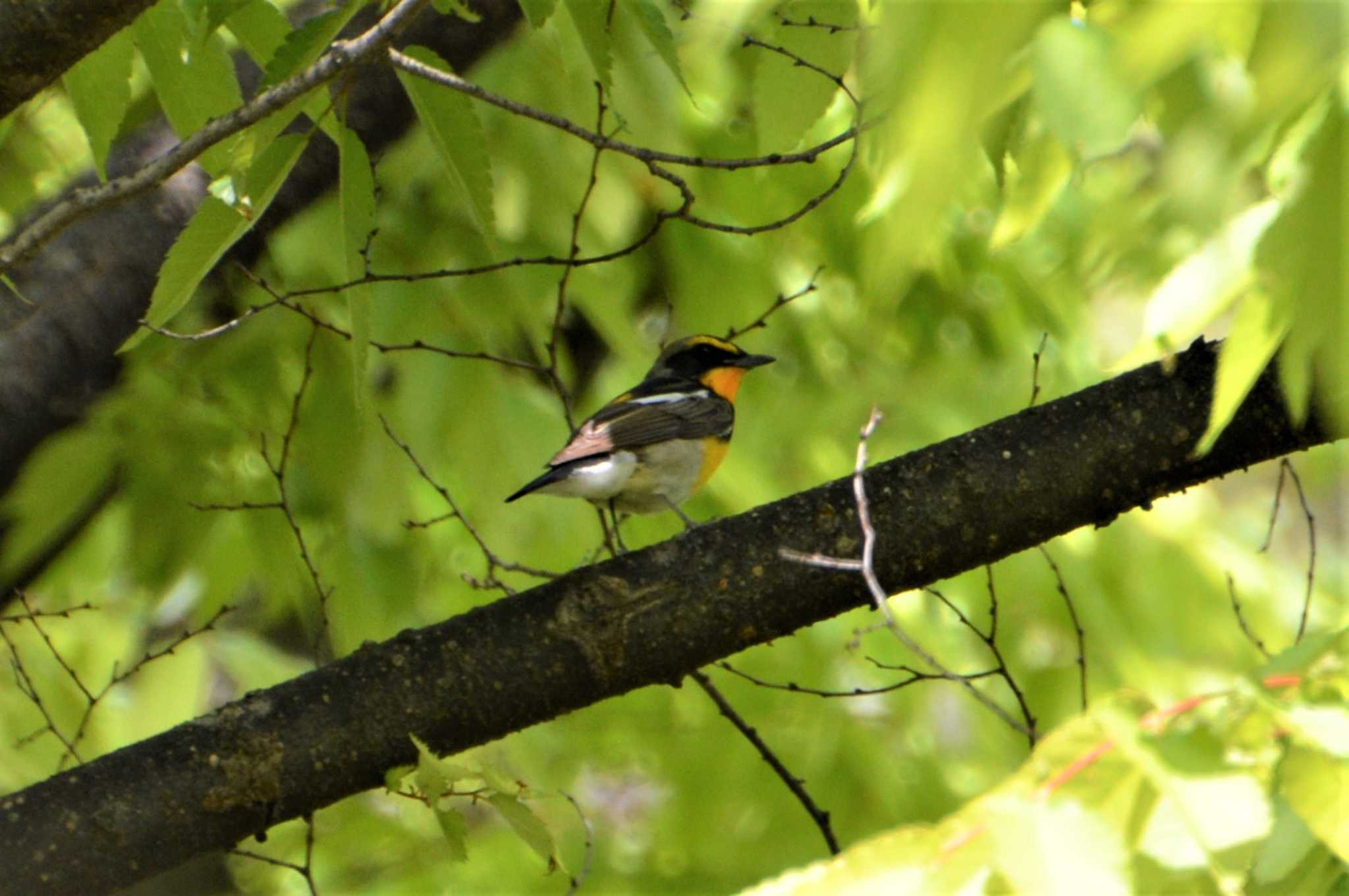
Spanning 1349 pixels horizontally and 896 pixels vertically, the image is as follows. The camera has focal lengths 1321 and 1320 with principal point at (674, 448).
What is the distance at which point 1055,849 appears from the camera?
1.56 m

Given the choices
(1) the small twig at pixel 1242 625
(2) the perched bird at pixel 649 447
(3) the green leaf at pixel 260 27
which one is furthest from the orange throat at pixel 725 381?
(3) the green leaf at pixel 260 27

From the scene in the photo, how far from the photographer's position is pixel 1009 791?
165cm

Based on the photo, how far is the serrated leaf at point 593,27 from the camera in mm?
2451

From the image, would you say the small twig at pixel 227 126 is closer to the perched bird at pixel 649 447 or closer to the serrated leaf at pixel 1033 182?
the serrated leaf at pixel 1033 182

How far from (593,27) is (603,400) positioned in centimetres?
355

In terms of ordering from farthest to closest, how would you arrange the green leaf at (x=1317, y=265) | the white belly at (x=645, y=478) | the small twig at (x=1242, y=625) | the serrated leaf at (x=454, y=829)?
the white belly at (x=645, y=478) → the small twig at (x=1242, y=625) → the serrated leaf at (x=454, y=829) → the green leaf at (x=1317, y=265)

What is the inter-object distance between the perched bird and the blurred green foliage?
14 centimetres

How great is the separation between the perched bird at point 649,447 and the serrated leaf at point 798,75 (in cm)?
147

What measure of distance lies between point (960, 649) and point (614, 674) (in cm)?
300

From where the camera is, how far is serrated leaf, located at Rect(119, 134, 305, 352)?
7.70 ft

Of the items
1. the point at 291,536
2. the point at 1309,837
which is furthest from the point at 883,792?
the point at 1309,837

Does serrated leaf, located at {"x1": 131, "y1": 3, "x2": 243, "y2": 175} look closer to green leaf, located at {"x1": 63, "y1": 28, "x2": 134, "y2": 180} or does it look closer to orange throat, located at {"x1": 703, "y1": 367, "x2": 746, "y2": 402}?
green leaf, located at {"x1": 63, "y1": 28, "x2": 134, "y2": 180}

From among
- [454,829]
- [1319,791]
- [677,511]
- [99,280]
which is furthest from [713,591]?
[99,280]

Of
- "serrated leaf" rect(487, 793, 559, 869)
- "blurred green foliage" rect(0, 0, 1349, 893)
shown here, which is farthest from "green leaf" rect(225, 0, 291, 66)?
"serrated leaf" rect(487, 793, 559, 869)
